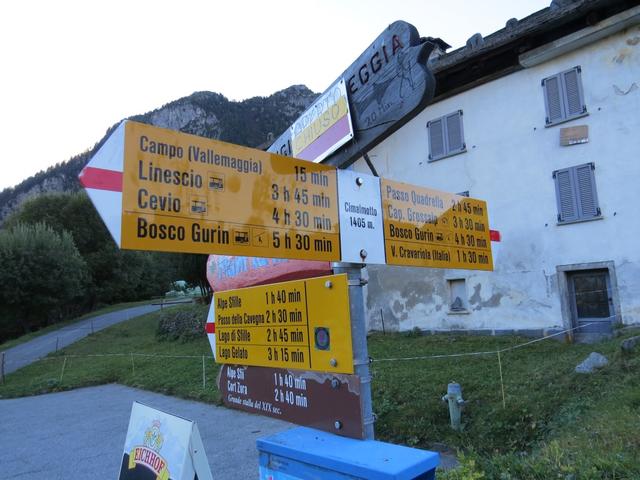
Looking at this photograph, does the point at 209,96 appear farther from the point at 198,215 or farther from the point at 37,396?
the point at 198,215

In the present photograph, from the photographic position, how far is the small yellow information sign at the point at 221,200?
172 centimetres

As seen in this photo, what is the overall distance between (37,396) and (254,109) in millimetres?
112934

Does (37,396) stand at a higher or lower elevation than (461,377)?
lower

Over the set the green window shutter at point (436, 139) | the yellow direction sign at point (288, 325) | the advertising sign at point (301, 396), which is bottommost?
the advertising sign at point (301, 396)

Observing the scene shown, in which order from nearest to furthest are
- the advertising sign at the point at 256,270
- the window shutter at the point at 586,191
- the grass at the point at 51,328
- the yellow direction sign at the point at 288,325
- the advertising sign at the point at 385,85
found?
1. the advertising sign at the point at 385,85
2. the yellow direction sign at the point at 288,325
3. the advertising sign at the point at 256,270
4. the window shutter at the point at 586,191
5. the grass at the point at 51,328

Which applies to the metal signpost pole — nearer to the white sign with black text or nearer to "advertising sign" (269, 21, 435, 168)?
the white sign with black text

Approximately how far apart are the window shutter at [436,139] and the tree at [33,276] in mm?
26343

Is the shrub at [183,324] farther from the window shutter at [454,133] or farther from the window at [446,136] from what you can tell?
the window shutter at [454,133]

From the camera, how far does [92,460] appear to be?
7.13 metres

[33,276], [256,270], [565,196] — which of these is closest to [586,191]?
[565,196]

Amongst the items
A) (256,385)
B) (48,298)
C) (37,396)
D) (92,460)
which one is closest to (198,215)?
(256,385)

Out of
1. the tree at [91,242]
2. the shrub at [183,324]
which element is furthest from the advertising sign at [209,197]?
the tree at [91,242]

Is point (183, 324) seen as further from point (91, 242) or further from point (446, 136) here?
point (91, 242)

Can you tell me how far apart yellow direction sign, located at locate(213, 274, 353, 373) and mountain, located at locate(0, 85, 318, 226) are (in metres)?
111
